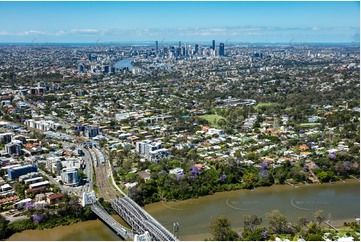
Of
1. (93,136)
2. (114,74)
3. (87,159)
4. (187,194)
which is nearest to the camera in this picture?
(187,194)

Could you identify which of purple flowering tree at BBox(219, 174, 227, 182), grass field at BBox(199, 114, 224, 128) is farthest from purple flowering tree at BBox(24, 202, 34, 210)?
grass field at BBox(199, 114, 224, 128)

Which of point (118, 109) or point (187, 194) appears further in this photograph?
point (118, 109)

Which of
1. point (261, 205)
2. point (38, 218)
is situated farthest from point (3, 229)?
point (261, 205)

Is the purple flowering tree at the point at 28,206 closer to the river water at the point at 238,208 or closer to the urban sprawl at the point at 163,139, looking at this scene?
the urban sprawl at the point at 163,139

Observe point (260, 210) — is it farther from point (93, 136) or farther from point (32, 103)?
point (32, 103)

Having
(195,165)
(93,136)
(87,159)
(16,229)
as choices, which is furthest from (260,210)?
(93,136)

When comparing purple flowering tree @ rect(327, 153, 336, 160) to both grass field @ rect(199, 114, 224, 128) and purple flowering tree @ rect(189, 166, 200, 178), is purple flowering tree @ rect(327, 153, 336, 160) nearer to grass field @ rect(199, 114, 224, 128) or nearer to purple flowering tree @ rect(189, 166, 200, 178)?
purple flowering tree @ rect(189, 166, 200, 178)
